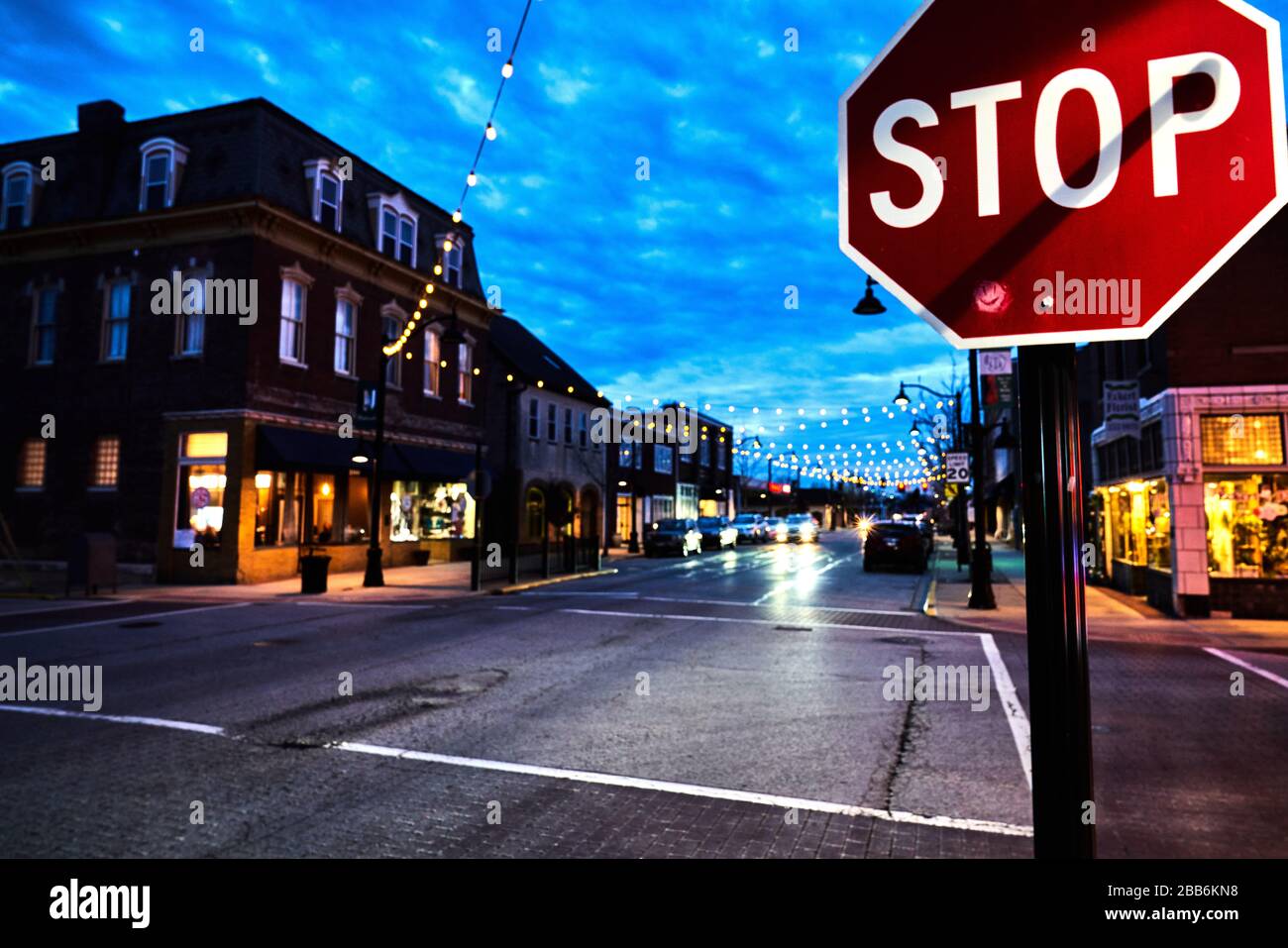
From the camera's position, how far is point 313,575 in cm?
1834

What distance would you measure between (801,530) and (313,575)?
1519 inches

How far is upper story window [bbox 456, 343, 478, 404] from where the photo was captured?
96.5 feet

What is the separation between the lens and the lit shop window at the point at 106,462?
21688 millimetres

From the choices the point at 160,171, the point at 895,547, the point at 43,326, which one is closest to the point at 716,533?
the point at 895,547

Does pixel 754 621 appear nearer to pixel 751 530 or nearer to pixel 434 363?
Result: pixel 434 363

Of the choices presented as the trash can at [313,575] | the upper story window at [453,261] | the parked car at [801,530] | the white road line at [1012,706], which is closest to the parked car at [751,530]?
the parked car at [801,530]

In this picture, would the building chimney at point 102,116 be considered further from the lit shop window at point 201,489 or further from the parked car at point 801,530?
the parked car at point 801,530

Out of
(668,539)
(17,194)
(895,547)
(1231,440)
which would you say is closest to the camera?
(1231,440)

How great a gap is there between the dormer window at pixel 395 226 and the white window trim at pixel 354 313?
76.5 inches


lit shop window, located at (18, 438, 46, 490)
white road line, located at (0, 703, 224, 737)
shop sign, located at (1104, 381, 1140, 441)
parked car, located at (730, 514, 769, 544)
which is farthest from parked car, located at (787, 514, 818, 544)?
white road line, located at (0, 703, 224, 737)

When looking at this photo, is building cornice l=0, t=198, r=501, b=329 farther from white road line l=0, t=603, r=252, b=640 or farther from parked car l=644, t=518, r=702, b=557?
parked car l=644, t=518, r=702, b=557

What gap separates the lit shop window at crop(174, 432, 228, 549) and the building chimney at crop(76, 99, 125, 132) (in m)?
9.36
